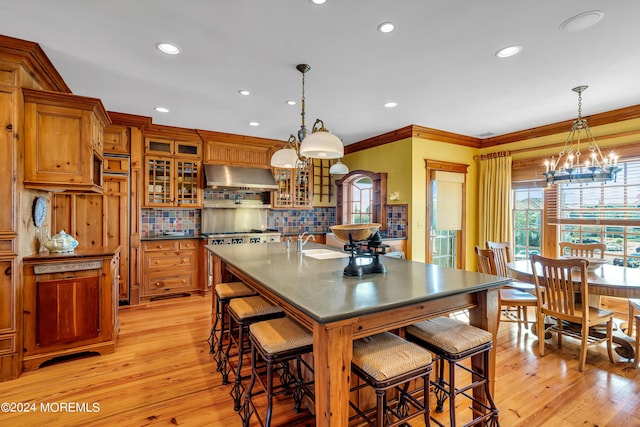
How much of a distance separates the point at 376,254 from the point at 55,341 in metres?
2.79

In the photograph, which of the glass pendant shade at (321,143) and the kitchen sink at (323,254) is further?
the kitchen sink at (323,254)

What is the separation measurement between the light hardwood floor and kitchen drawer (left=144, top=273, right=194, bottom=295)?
136 cm

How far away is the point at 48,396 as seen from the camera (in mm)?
2172

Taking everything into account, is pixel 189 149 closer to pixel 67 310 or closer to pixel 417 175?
pixel 67 310

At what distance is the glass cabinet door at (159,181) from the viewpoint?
179 inches

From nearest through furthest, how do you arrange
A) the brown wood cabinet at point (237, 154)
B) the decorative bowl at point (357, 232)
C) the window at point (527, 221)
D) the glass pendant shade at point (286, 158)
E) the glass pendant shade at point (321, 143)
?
the decorative bowl at point (357, 232) < the glass pendant shade at point (321, 143) < the glass pendant shade at point (286, 158) < the window at point (527, 221) < the brown wood cabinet at point (237, 154)

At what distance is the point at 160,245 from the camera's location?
447 centimetres

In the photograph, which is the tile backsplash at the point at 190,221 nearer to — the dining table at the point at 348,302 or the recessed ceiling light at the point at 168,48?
the dining table at the point at 348,302

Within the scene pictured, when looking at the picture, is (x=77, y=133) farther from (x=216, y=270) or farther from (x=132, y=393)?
(x=132, y=393)

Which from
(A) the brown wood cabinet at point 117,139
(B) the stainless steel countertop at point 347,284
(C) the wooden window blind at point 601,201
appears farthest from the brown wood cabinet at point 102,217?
(C) the wooden window blind at point 601,201

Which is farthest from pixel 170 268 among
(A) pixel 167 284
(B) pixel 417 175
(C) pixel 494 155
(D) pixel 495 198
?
(C) pixel 494 155

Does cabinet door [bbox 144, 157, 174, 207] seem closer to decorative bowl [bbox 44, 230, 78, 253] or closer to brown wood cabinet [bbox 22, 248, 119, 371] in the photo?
decorative bowl [bbox 44, 230, 78, 253]

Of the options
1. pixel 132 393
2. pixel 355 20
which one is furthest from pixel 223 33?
pixel 132 393

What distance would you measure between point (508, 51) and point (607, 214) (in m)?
3.01
